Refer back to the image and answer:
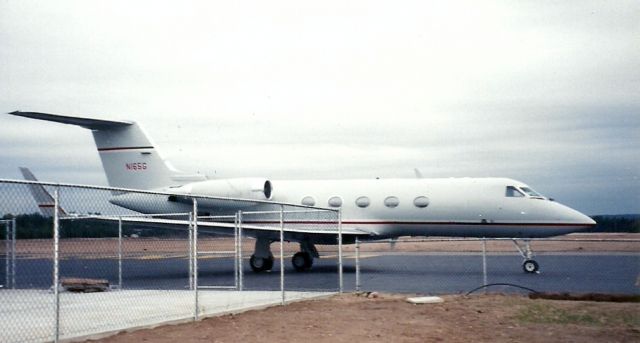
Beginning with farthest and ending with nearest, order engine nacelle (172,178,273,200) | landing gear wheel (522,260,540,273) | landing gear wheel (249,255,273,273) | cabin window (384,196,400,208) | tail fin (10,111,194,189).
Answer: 1. tail fin (10,111,194,189)
2. engine nacelle (172,178,273,200)
3. cabin window (384,196,400,208)
4. landing gear wheel (249,255,273,273)
5. landing gear wheel (522,260,540,273)

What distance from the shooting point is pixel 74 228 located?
10.9 metres

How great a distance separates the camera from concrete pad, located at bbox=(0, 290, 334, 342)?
30.0ft

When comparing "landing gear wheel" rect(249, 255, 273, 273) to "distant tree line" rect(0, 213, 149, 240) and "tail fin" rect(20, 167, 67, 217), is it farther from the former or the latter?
"distant tree line" rect(0, 213, 149, 240)

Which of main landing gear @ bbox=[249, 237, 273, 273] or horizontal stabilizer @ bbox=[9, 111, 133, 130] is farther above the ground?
horizontal stabilizer @ bbox=[9, 111, 133, 130]

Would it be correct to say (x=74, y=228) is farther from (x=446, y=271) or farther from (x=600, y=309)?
(x=446, y=271)

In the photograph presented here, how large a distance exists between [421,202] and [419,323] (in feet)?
42.5

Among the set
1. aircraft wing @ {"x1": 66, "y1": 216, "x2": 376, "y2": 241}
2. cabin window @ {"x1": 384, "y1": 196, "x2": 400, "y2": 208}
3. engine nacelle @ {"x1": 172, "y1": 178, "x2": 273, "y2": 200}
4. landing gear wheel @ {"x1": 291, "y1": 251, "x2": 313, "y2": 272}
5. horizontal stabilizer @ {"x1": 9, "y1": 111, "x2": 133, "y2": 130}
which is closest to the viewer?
aircraft wing @ {"x1": 66, "y1": 216, "x2": 376, "y2": 241}

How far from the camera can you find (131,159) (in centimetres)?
2652

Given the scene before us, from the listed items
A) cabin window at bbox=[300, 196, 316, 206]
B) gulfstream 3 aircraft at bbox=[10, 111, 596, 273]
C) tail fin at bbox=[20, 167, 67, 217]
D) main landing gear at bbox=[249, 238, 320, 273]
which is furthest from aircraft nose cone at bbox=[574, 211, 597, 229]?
tail fin at bbox=[20, 167, 67, 217]

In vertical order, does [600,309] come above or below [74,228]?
below

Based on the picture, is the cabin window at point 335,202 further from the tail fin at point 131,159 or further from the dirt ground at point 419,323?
the dirt ground at point 419,323

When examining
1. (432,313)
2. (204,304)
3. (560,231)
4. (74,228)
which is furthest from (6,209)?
(560,231)

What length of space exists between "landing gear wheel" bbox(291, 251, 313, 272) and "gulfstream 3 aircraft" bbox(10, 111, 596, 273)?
0.03m

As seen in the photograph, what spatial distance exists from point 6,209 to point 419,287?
1117cm
